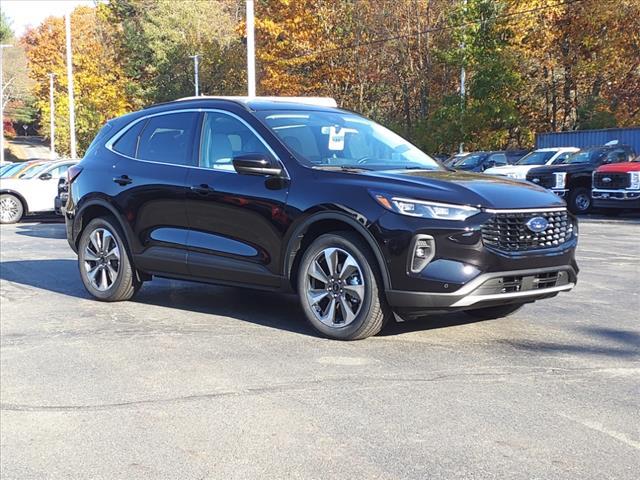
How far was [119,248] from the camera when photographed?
741 centimetres

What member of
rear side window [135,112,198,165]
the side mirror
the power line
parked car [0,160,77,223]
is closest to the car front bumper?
parked car [0,160,77,223]

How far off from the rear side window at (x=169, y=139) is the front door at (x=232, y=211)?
0.19 m

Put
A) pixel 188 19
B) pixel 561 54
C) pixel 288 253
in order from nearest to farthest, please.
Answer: pixel 288 253, pixel 561 54, pixel 188 19

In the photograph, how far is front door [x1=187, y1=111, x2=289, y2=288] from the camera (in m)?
6.09

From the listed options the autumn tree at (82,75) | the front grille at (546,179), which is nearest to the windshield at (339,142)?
the front grille at (546,179)

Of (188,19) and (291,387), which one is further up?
(188,19)

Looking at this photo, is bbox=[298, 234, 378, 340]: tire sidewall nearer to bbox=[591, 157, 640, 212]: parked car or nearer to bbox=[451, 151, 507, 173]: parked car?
bbox=[591, 157, 640, 212]: parked car

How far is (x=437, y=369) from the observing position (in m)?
5.00

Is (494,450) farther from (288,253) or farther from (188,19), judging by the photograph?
(188,19)

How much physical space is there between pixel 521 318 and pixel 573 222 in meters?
0.97

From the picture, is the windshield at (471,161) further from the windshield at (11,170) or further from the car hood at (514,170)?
the windshield at (11,170)

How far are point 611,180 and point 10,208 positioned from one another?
14.6 meters

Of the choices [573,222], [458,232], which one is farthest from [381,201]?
[573,222]

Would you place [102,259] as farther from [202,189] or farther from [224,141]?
[224,141]
